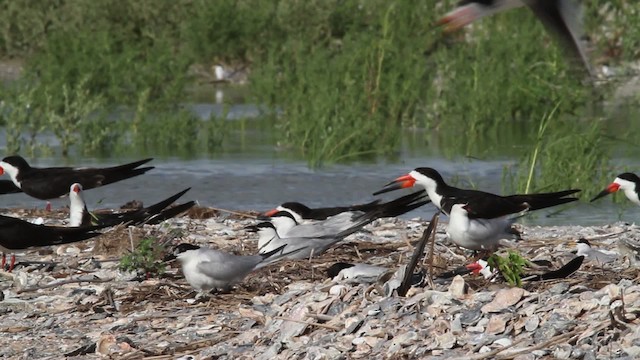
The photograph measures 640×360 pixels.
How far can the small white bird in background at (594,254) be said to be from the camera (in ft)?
23.6

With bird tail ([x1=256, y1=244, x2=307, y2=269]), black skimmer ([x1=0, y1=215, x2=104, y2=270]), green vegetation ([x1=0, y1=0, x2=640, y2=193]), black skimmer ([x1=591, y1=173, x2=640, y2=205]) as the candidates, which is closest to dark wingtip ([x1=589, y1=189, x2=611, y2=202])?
black skimmer ([x1=591, y1=173, x2=640, y2=205])

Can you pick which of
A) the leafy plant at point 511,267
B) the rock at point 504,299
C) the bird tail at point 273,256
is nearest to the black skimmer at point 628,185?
the bird tail at point 273,256

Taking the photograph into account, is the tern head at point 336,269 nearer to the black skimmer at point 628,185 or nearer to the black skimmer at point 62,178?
the black skimmer at point 62,178

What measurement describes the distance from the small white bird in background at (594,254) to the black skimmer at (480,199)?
497 mm

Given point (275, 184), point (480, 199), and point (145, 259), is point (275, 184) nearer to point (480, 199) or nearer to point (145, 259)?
point (480, 199)

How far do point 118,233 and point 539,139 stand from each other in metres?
3.25

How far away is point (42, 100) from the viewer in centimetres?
1382

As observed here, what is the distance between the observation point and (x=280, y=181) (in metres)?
11.9

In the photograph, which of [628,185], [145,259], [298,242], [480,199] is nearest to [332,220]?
[298,242]

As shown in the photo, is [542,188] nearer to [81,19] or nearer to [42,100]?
[42,100]

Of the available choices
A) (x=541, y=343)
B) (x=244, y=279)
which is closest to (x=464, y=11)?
(x=541, y=343)

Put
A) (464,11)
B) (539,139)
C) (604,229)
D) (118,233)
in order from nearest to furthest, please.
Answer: (464,11)
(118,233)
(604,229)
(539,139)

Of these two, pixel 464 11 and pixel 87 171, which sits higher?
pixel 464 11

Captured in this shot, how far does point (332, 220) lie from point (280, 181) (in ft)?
12.3
